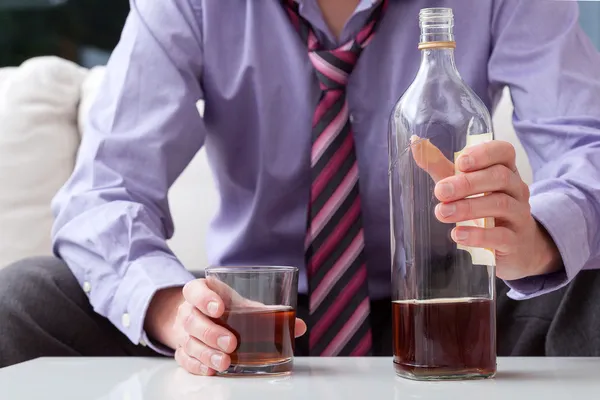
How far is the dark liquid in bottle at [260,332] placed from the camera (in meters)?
0.81

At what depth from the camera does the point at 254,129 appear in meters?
1.37

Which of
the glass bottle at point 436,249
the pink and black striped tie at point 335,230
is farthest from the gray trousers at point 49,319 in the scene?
the glass bottle at point 436,249

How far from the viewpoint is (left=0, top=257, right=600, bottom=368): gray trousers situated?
112 centimetres

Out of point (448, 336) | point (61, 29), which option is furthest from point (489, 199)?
point (61, 29)

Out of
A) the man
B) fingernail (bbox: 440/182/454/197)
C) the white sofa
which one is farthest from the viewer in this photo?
the white sofa

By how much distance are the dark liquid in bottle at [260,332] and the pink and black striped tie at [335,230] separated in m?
0.36

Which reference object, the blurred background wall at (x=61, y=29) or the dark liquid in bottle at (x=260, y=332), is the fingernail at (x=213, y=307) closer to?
the dark liquid in bottle at (x=260, y=332)

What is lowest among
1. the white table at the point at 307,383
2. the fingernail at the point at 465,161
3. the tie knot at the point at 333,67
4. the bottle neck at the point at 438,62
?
the white table at the point at 307,383

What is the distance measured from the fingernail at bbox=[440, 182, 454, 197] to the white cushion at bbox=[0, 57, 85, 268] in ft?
4.69

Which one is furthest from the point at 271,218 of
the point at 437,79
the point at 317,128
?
the point at 437,79

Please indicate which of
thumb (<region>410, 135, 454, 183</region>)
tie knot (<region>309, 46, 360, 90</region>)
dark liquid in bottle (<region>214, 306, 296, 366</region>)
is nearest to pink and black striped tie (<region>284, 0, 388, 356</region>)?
tie knot (<region>309, 46, 360, 90</region>)

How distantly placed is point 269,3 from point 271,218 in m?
0.35

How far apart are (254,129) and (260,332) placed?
61 centimetres

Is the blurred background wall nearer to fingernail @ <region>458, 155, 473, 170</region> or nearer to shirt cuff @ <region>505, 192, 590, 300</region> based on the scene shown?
shirt cuff @ <region>505, 192, 590, 300</region>
